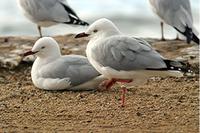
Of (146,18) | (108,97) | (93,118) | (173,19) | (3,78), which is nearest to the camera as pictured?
(93,118)

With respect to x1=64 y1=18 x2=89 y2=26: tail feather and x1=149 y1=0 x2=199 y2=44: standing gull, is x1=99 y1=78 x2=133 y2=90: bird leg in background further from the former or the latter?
x1=64 y1=18 x2=89 y2=26: tail feather

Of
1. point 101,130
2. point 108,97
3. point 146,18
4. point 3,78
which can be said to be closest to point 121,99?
point 108,97

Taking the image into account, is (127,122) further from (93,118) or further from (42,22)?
(42,22)

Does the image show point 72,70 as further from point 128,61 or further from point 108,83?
point 128,61

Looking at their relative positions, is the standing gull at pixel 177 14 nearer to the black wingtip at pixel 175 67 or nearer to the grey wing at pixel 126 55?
the grey wing at pixel 126 55

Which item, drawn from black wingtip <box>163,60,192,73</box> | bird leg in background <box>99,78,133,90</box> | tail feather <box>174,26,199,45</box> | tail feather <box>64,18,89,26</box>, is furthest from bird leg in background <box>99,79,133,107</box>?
tail feather <box>64,18,89,26</box>

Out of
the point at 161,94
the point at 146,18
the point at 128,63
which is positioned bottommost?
the point at 146,18

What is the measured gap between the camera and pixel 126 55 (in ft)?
22.9

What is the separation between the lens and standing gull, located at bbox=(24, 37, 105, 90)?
307 inches

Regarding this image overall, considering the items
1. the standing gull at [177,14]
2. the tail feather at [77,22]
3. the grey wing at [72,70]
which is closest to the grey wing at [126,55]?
the grey wing at [72,70]

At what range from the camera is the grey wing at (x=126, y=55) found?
6910 mm

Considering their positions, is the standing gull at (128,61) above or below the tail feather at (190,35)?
above

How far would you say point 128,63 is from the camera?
699 centimetres

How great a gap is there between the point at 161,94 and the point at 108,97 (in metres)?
0.62
